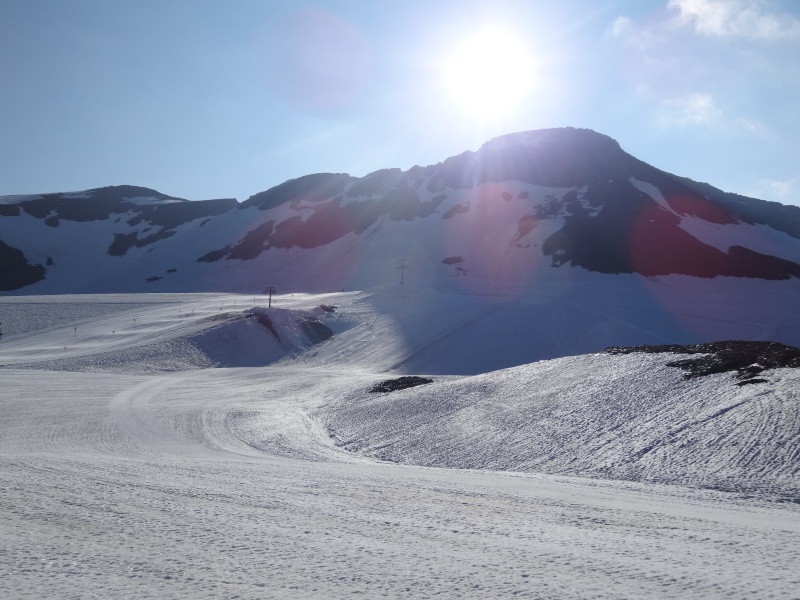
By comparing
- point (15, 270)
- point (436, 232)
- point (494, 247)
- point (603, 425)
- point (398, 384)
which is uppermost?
point (436, 232)

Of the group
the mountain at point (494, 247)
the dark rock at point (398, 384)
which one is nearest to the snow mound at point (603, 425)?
the dark rock at point (398, 384)

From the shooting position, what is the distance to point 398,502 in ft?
28.5

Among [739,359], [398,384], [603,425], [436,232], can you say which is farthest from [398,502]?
[436,232]

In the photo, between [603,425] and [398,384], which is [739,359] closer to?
[603,425]

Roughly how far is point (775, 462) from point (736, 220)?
11030 cm

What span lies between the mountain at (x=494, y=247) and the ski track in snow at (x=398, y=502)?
24642 millimetres

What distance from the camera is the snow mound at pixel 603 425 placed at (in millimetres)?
12570

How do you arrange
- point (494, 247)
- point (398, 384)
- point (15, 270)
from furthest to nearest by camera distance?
point (15, 270) → point (494, 247) → point (398, 384)

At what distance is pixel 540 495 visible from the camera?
9.68 metres

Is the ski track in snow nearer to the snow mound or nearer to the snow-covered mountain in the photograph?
the snow mound

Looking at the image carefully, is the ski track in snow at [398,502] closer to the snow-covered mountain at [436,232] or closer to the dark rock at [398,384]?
the dark rock at [398,384]

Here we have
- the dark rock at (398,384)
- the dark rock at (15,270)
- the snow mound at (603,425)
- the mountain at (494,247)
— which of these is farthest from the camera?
the dark rock at (15,270)

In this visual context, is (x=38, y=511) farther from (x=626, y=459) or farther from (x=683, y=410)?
(x=683, y=410)

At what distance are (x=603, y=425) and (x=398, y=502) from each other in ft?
30.1
